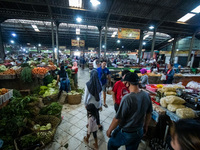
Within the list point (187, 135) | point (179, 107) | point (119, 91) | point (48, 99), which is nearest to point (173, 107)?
point (179, 107)

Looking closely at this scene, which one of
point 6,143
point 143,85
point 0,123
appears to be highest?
point 143,85

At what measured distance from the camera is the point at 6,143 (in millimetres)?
2107

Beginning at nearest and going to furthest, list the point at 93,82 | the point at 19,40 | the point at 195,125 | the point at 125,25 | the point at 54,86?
the point at 195,125
the point at 93,82
the point at 54,86
the point at 125,25
the point at 19,40

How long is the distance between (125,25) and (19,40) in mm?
21050

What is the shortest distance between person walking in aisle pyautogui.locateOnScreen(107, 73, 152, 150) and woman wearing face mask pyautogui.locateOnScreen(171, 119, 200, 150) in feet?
2.28

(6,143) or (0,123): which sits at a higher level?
(0,123)

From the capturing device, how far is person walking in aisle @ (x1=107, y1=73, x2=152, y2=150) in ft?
4.71

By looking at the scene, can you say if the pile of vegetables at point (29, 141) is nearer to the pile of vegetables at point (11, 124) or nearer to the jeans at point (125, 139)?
the pile of vegetables at point (11, 124)

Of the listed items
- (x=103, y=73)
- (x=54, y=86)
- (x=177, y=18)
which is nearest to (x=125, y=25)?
(x=177, y=18)

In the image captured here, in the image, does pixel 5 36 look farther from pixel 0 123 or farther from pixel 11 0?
pixel 0 123

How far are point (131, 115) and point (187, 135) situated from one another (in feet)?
2.84

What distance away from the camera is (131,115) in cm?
149

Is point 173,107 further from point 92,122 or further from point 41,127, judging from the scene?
point 41,127

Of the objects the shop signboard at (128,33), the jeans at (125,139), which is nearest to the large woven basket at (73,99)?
the jeans at (125,139)
